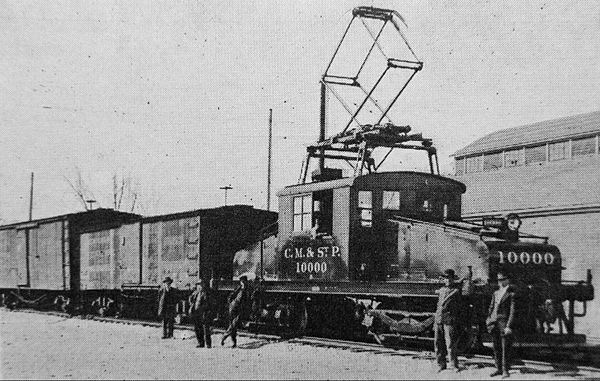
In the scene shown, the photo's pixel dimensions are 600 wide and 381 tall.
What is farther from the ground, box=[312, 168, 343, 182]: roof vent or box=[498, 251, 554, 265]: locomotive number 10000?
box=[312, 168, 343, 182]: roof vent

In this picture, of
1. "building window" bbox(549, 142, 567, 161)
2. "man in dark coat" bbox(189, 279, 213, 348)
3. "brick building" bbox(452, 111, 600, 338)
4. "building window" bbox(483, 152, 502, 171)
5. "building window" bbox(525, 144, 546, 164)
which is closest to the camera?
"man in dark coat" bbox(189, 279, 213, 348)

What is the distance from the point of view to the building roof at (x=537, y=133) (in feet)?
95.0

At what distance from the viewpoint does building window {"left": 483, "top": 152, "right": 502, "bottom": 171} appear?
3322 centimetres

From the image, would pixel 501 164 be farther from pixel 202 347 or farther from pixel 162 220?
pixel 202 347

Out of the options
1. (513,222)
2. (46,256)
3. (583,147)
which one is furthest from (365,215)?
(583,147)

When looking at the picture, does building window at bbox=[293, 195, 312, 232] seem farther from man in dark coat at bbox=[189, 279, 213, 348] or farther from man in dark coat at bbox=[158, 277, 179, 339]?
man in dark coat at bbox=[158, 277, 179, 339]

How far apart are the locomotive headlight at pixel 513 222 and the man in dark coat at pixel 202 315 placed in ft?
18.8

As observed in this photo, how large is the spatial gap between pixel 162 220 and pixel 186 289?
8.07ft

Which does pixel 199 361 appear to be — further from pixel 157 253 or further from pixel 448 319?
pixel 157 253

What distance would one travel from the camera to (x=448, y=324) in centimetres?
1070

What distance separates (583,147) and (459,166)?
7687 millimetres

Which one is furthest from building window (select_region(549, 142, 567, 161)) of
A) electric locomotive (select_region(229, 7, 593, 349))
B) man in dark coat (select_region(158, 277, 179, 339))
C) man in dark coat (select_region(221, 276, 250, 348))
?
man in dark coat (select_region(158, 277, 179, 339))

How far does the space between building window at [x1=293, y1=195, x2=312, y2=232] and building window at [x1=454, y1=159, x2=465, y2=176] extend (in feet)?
72.3

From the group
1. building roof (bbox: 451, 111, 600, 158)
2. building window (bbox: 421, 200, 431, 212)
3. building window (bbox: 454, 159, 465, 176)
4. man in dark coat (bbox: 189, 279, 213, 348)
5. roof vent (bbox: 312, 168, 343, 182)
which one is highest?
building roof (bbox: 451, 111, 600, 158)
